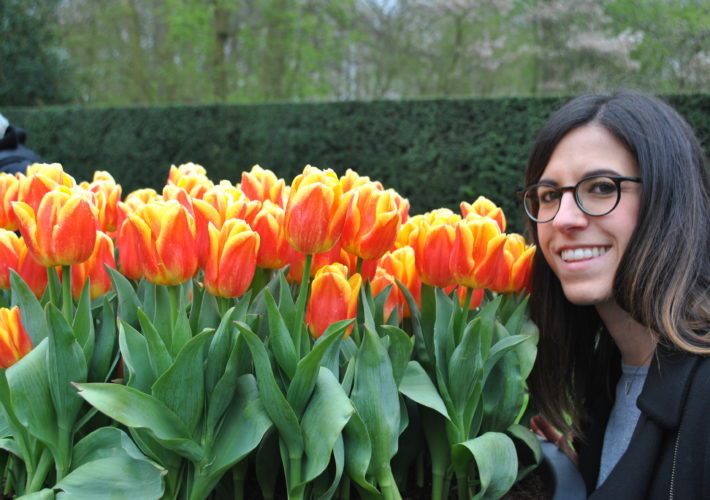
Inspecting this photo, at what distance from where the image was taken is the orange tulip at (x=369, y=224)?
3.66 feet

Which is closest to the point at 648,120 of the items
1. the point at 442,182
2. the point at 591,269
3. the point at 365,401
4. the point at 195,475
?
the point at 591,269

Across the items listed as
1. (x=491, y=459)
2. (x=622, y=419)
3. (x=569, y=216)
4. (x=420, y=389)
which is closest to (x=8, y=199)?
(x=420, y=389)

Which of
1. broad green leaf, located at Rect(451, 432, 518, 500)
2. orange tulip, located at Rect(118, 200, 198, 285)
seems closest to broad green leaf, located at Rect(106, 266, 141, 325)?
orange tulip, located at Rect(118, 200, 198, 285)

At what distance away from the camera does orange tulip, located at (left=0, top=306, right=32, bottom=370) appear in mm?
1040

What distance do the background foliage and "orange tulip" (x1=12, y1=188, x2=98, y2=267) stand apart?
41.1ft

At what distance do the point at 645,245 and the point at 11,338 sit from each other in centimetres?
119

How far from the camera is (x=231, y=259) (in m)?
1.02

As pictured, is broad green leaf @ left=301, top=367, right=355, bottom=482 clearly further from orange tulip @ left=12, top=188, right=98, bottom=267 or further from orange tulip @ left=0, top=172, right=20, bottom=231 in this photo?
orange tulip @ left=0, top=172, right=20, bottom=231

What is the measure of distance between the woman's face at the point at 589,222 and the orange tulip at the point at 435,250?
352 mm

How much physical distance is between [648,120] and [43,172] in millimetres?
1255

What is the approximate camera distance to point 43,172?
1.30 meters

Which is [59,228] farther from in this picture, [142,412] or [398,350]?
[398,350]

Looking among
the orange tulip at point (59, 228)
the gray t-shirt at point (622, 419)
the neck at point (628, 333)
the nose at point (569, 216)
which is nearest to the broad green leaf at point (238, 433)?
the orange tulip at point (59, 228)

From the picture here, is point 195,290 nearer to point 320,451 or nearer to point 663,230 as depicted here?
point 320,451
